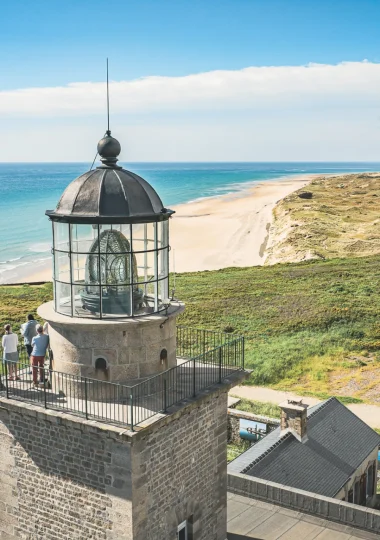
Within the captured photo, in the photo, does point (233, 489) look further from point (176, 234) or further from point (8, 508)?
point (176, 234)

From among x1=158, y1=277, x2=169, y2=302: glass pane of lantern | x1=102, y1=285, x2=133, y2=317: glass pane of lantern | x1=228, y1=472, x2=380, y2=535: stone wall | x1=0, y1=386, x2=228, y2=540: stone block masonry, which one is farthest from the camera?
x1=228, y1=472, x2=380, y2=535: stone wall

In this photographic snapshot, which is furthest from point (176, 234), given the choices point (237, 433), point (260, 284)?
point (237, 433)

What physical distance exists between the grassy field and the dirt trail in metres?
0.60

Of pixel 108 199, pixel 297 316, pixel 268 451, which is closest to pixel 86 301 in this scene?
pixel 108 199

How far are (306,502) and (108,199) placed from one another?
8520mm

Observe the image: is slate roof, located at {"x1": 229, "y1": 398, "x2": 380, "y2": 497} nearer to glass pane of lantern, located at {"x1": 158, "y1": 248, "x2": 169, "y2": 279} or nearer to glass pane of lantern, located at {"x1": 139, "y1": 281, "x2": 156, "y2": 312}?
glass pane of lantern, located at {"x1": 139, "y1": 281, "x2": 156, "y2": 312}

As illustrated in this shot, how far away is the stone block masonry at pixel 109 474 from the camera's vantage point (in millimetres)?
8938

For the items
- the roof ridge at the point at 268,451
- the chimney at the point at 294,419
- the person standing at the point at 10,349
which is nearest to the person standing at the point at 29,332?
the person standing at the point at 10,349

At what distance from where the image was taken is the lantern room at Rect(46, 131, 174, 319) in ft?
30.3

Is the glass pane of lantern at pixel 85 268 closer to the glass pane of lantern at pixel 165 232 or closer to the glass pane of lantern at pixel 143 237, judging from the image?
the glass pane of lantern at pixel 143 237

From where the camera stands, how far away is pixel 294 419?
1667 centimetres

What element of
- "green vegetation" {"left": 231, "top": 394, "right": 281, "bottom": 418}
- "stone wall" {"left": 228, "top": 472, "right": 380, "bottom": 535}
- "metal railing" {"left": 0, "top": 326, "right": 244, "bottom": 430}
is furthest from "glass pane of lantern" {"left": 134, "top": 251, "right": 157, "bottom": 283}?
"green vegetation" {"left": 231, "top": 394, "right": 281, "bottom": 418}

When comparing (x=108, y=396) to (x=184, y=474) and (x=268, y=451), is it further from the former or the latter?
(x=268, y=451)

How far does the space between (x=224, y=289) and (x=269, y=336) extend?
990 centimetres
